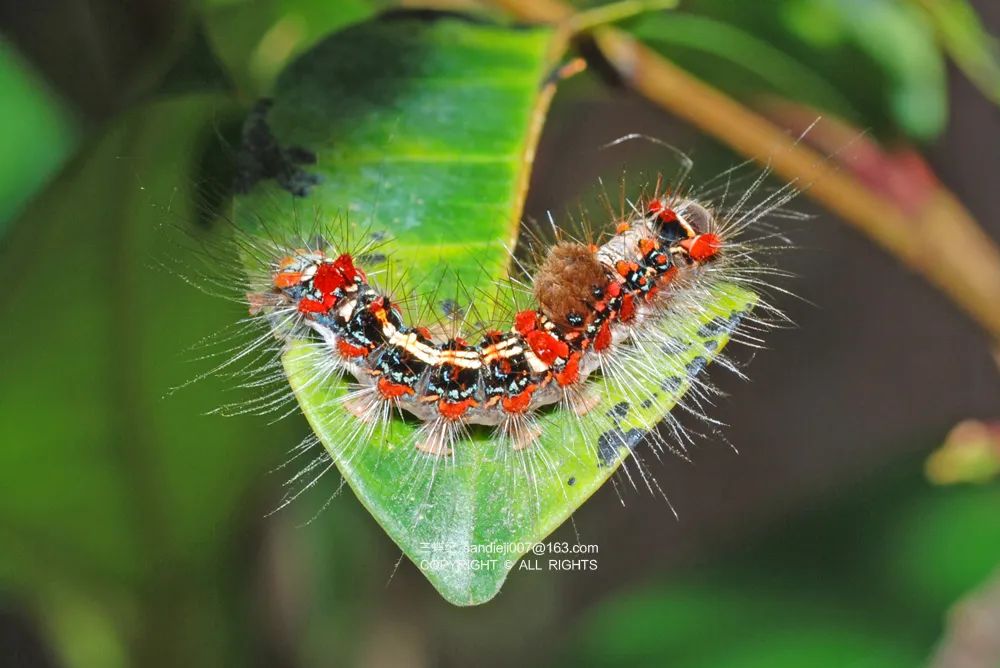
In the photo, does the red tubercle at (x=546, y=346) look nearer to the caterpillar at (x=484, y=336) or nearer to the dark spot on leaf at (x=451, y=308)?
the caterpillar at (x=484, y=336)

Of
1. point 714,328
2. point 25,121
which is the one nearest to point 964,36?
point 714,328

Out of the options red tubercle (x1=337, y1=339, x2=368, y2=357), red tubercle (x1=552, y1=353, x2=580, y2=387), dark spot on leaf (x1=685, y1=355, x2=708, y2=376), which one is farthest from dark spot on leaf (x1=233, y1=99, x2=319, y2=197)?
dark spot on leaf (x1=685, y1=355, x2=708, y2=376)

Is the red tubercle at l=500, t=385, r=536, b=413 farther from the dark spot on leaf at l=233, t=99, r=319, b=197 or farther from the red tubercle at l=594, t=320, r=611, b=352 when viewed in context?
the dark spot on leaf at l=233, t=99, r=319, b=197

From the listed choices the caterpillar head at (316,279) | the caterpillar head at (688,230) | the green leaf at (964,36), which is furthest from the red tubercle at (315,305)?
the green leaf at (964,36)

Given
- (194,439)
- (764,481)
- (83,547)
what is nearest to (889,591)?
(764,481)

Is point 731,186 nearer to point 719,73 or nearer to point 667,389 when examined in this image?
point 719,73
